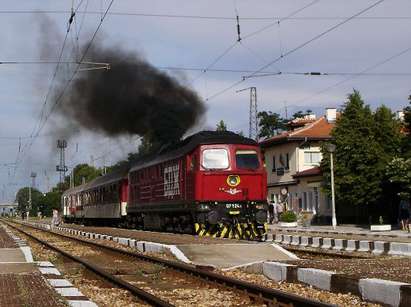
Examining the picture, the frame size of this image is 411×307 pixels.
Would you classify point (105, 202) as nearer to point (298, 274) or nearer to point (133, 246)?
point (133, 246)

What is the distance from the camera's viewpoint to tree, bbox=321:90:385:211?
3825cm

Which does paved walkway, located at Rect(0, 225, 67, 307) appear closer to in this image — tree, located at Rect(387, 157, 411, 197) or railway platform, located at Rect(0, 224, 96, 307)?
railway platform, located at Rect(0, 224, 96, 307)

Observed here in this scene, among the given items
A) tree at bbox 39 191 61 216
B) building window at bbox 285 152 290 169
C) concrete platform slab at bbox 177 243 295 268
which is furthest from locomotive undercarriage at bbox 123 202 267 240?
tree at bbox 39 191 61 216

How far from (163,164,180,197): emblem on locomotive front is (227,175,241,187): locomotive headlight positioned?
7.33ft

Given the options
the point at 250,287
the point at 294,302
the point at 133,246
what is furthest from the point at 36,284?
the point at 133,246

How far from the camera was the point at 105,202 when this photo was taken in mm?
43938

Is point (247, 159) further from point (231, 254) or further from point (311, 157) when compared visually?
point (311, 157)

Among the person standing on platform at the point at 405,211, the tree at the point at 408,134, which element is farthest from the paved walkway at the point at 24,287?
the tree at the point at 408,134

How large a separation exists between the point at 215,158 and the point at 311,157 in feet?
100

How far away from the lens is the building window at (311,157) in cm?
5334

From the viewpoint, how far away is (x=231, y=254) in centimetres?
1739

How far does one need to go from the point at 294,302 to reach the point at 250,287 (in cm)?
168

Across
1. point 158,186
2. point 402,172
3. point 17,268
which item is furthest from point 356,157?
point 17,268

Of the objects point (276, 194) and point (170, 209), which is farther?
point (276, 194)
